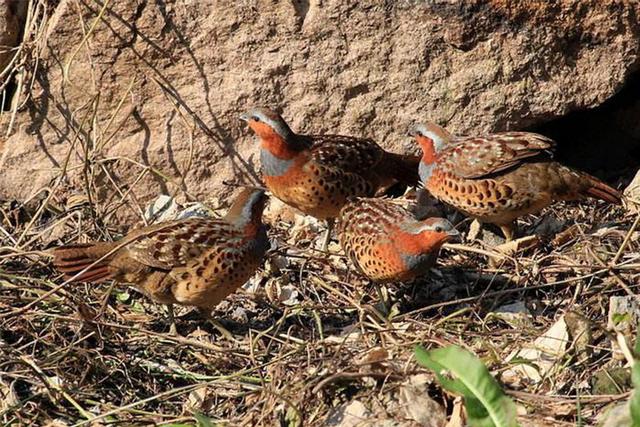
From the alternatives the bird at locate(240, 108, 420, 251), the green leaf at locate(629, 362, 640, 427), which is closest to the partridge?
the bird at locate(240, 108, 420, 251)

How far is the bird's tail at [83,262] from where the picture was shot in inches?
263

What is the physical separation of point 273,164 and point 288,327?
3.78 feet

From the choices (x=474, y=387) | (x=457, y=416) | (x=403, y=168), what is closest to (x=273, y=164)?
(x=403, y=168)

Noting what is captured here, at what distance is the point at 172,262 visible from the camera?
679 centimetres

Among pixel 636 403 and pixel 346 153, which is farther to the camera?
pixel 346 153

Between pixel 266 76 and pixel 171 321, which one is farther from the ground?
pixel 266 76

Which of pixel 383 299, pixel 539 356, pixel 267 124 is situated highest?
pixel 267 124

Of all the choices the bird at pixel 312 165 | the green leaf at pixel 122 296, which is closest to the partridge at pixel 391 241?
the bird at pixel 312 165

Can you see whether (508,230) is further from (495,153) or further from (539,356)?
(539,356)

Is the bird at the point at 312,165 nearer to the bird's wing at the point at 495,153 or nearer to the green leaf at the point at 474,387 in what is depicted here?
the bird's wing at the point at 495,153

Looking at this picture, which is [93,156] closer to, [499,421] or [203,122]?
[203,122]

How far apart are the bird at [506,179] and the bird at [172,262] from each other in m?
1.37

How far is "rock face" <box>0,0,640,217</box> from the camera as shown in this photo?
25.4ft

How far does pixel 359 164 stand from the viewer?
25.1 feet
